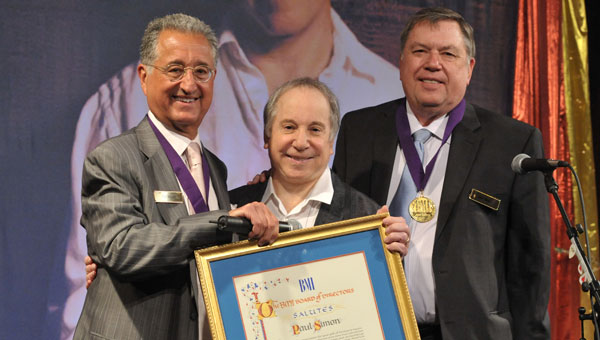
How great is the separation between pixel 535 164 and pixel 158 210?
1267 mm

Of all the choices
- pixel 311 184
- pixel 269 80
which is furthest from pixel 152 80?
pixel 269 80

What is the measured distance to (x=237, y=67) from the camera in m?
4.45

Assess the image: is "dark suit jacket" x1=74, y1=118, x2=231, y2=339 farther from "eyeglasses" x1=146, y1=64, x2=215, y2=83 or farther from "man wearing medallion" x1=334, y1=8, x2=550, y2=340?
"man wearing medallion" x1=334, y1=8, x2=550, y2=340

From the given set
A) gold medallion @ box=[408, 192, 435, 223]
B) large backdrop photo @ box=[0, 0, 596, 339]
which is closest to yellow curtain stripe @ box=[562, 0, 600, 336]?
large backdrop photo @ box=[0, 0, 596, 339]

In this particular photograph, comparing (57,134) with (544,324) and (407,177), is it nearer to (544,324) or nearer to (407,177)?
(407,177)

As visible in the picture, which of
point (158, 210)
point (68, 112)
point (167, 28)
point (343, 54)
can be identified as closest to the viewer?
point (158, 210)

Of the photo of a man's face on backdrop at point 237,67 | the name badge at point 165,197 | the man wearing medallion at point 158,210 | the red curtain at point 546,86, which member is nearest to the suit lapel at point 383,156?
the man wearing medallion at point 158,210

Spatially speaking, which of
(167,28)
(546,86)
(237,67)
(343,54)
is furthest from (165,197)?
(546,86)

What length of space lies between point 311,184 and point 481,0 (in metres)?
3.12

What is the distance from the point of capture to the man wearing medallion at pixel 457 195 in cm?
277

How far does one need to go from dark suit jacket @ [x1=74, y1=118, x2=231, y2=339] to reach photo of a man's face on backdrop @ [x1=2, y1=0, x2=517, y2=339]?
1865 millimetres

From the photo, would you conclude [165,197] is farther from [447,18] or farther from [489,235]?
[447,18]

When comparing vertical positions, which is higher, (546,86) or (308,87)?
(546,86)

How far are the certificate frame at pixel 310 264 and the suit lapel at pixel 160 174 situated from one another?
0.16 m
